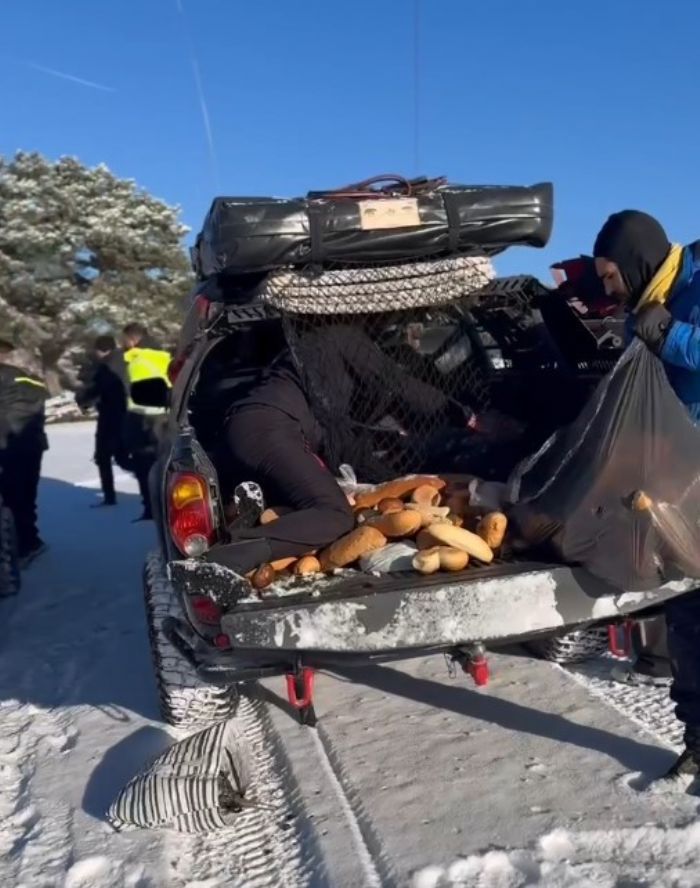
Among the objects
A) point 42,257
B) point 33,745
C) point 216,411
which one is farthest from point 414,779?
point 42,257

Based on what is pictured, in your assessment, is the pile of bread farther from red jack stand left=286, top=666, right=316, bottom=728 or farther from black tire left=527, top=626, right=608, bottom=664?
black tire left=527, top=626, right=608, bottom=664

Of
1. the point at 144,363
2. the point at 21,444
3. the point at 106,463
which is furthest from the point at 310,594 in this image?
the point at 106,463

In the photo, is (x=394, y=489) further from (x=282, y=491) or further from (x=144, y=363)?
(x=144, y=363)

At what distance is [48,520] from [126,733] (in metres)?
6.95

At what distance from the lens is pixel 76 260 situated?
35.9 metres

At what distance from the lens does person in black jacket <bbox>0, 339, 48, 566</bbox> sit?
810cm

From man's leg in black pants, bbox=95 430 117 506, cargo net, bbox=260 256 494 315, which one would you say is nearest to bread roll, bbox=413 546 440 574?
cargo net, bbox=260 256 494 315

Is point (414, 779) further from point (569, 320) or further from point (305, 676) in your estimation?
point (569, 320)

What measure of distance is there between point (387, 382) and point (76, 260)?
33.5 metres

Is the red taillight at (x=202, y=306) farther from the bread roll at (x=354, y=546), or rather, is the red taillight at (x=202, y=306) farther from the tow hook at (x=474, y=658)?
the tow hook at (x=474, y=658)

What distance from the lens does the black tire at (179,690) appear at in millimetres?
3902

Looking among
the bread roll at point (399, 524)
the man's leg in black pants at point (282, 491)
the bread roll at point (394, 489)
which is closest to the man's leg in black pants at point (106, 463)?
the man's leg in black pants at point (282, 491)

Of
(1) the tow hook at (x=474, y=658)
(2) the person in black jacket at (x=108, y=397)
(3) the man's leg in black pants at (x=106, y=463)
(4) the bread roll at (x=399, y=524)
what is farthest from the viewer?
(3) the man's leg in black pants at (x=106, y=463)

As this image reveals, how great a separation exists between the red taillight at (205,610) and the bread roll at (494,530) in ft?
3.19
